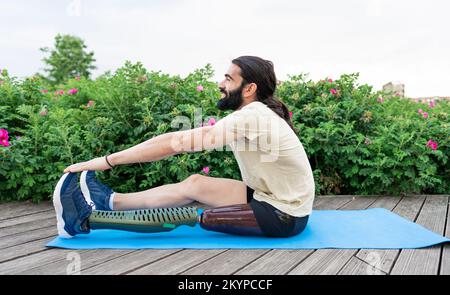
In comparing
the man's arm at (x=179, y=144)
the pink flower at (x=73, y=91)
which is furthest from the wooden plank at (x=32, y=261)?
the pink flower at (x=73, y=91)

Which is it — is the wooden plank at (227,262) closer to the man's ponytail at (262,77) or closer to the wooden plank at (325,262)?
the wooden plank at (325,262)

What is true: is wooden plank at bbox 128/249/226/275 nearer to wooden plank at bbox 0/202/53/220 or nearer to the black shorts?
the black shorts

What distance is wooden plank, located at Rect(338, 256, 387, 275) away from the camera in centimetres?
209

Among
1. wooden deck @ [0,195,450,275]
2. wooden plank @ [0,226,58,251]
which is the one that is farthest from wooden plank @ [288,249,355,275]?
wooden plank @ [0,226,58,251]

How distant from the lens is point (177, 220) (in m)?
2.67

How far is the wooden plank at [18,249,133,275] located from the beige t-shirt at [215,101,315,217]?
0.86 meters

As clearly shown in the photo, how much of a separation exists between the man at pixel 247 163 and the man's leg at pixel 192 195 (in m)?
0.18

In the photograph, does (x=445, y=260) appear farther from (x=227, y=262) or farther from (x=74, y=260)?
(x=74, y=260)

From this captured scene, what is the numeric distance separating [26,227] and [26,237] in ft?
1.08

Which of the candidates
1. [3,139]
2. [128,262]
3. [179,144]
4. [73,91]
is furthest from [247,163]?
[73,91]
